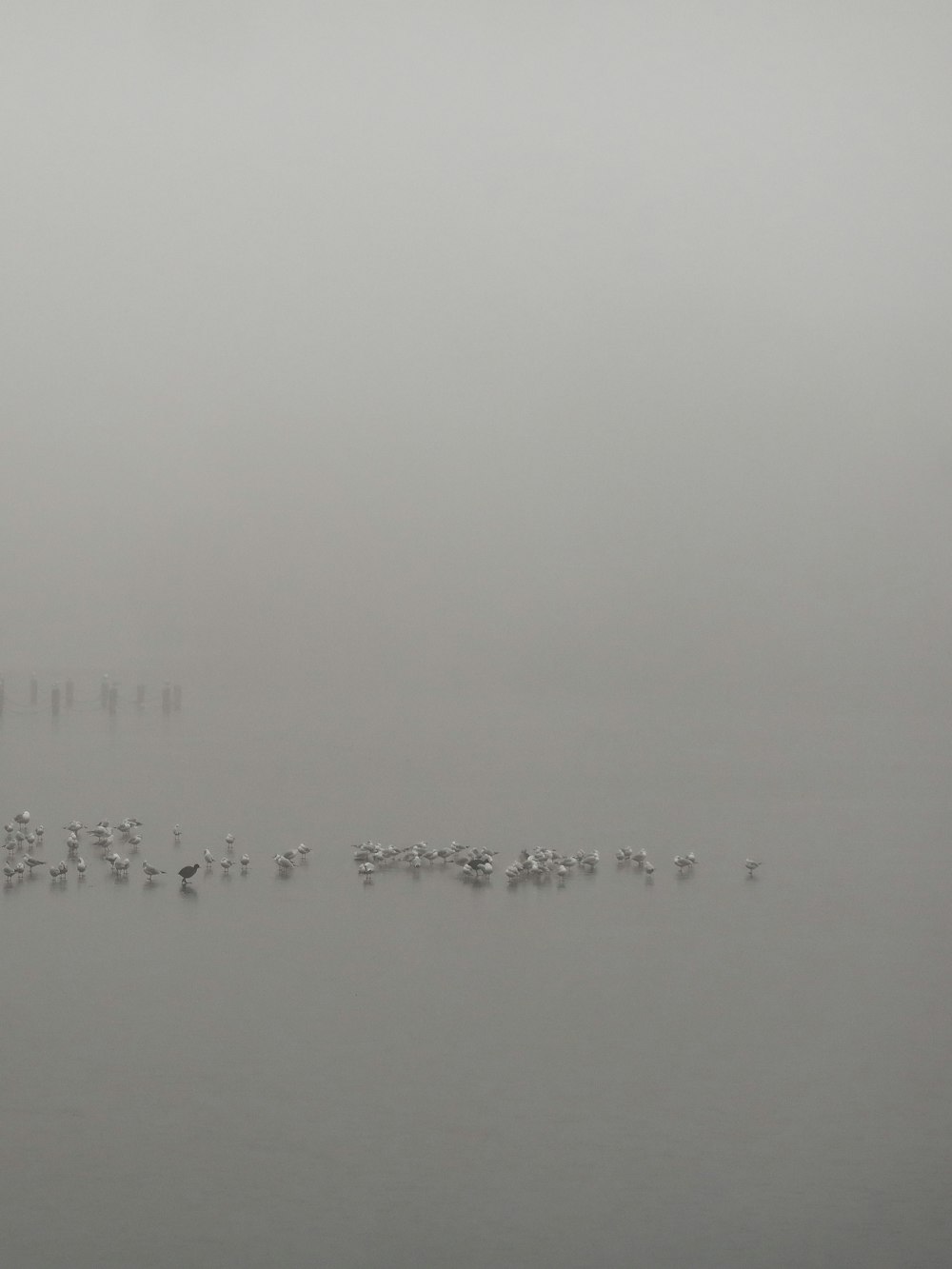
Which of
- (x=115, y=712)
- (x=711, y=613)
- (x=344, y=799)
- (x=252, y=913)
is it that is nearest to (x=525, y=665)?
(x=711, y=613)

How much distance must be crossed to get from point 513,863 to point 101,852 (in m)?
1.84

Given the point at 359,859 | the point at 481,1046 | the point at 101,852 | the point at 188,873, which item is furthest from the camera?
the point at 101,852

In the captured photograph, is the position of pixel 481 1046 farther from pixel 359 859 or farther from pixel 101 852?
pixel 101 852

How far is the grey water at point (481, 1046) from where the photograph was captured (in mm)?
2588

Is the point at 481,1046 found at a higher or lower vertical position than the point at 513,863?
lower

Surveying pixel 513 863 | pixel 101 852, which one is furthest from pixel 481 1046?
pixel 101 852

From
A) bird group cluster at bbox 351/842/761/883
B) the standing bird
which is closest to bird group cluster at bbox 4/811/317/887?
the standing bird

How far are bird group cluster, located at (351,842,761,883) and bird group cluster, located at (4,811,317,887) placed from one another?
1.03 ft

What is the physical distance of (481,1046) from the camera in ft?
11.7

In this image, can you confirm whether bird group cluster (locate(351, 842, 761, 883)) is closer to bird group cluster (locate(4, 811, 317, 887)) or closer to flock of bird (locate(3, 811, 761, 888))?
flock of bird (locate(3, 811, 761, 888))

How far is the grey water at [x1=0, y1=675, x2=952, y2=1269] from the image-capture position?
2588mm

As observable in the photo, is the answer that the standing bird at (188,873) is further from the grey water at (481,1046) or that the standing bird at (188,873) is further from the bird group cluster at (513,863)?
the bird group cluster at (513,863)

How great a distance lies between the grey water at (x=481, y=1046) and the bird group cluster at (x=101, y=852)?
73 millimetres

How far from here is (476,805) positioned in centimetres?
802
